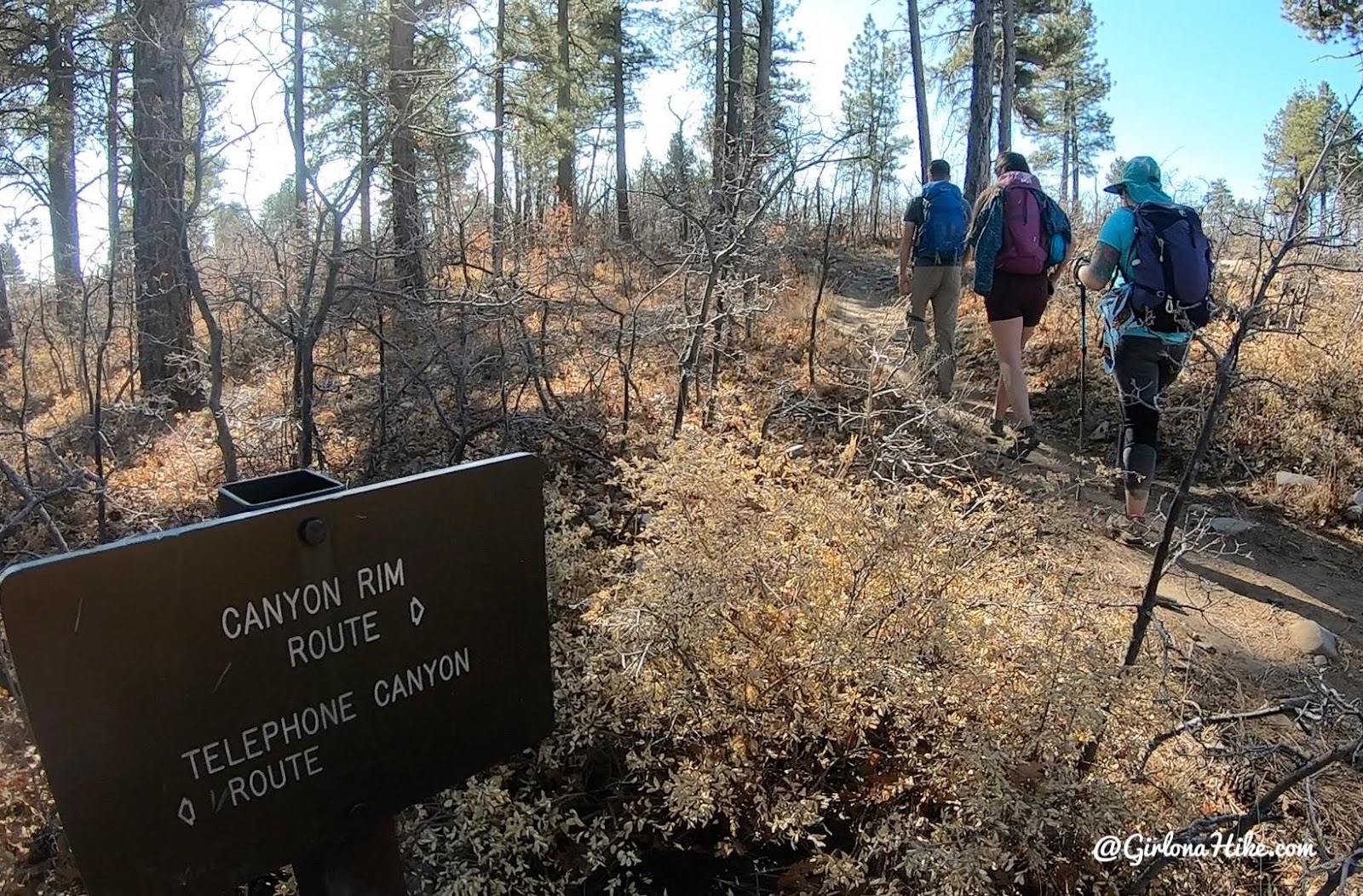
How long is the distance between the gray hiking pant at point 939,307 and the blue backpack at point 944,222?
0.10 metres

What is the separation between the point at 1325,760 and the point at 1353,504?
14.1 feet

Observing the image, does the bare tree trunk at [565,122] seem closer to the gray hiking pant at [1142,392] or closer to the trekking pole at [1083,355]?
the trekking pole at [1083,355]

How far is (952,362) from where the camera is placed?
678cm

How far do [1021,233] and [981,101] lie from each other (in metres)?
8.27

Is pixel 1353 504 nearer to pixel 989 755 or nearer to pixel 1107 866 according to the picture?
pixel 1107 866

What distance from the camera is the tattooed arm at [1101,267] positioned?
4.29m

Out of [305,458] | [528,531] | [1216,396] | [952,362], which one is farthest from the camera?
[952,362]

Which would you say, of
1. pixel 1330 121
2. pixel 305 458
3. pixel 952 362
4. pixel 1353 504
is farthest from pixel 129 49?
pixel 1353 504

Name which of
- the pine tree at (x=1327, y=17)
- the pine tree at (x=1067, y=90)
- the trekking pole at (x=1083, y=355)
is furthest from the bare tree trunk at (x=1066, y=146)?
the trekking pole at (x=1083, y=355)

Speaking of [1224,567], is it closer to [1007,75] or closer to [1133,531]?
[1133,531]

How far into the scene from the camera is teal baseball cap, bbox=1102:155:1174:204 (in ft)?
13.9

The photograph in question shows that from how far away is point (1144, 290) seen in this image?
164 inches
